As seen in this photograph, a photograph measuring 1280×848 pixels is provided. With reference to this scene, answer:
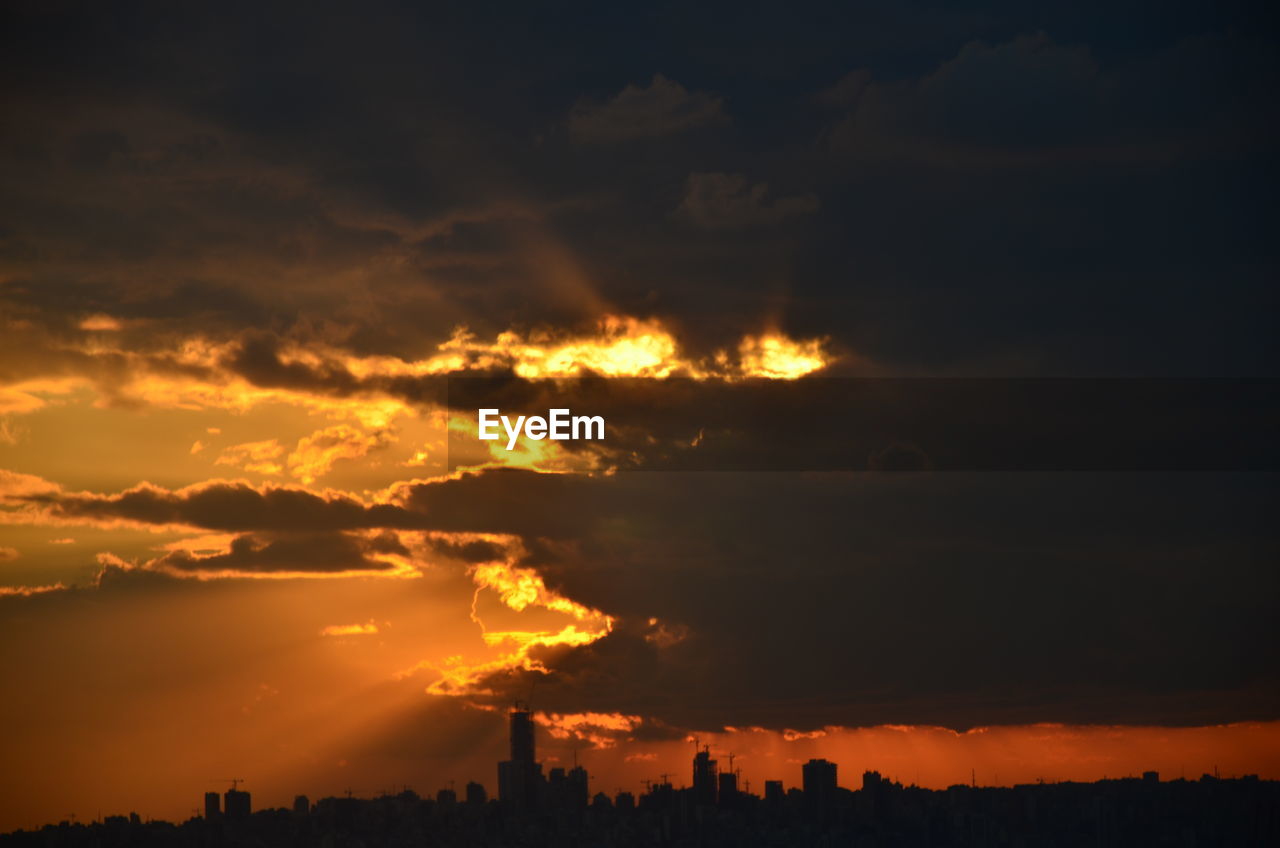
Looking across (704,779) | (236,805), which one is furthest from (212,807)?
(704,779)

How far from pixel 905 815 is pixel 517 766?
36.2 meters

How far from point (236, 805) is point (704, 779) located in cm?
4179

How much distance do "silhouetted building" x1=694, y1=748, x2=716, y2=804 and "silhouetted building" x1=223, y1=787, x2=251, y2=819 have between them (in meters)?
39.4

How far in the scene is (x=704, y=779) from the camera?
459ft

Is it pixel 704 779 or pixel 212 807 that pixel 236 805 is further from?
pixel 704 779

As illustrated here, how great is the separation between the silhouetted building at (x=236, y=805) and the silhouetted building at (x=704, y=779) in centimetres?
3941

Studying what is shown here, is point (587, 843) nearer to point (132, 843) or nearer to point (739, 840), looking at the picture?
point (739, 840)

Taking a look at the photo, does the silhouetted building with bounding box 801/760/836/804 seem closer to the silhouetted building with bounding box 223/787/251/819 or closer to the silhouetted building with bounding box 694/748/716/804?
the silhouetted building with bounding box 694/748/716/804

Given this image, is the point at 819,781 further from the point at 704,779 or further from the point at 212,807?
the point at 212,807

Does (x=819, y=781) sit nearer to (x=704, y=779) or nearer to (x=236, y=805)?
(x=704, y=779)

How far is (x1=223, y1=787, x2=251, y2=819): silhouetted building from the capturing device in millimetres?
123438

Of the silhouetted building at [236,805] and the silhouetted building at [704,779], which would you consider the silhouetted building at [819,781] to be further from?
the silhouetted building at [236,805]

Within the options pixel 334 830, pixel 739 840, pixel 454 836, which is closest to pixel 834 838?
pixel 739 840

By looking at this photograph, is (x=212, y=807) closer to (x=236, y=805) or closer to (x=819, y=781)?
(x=236, y=805)
